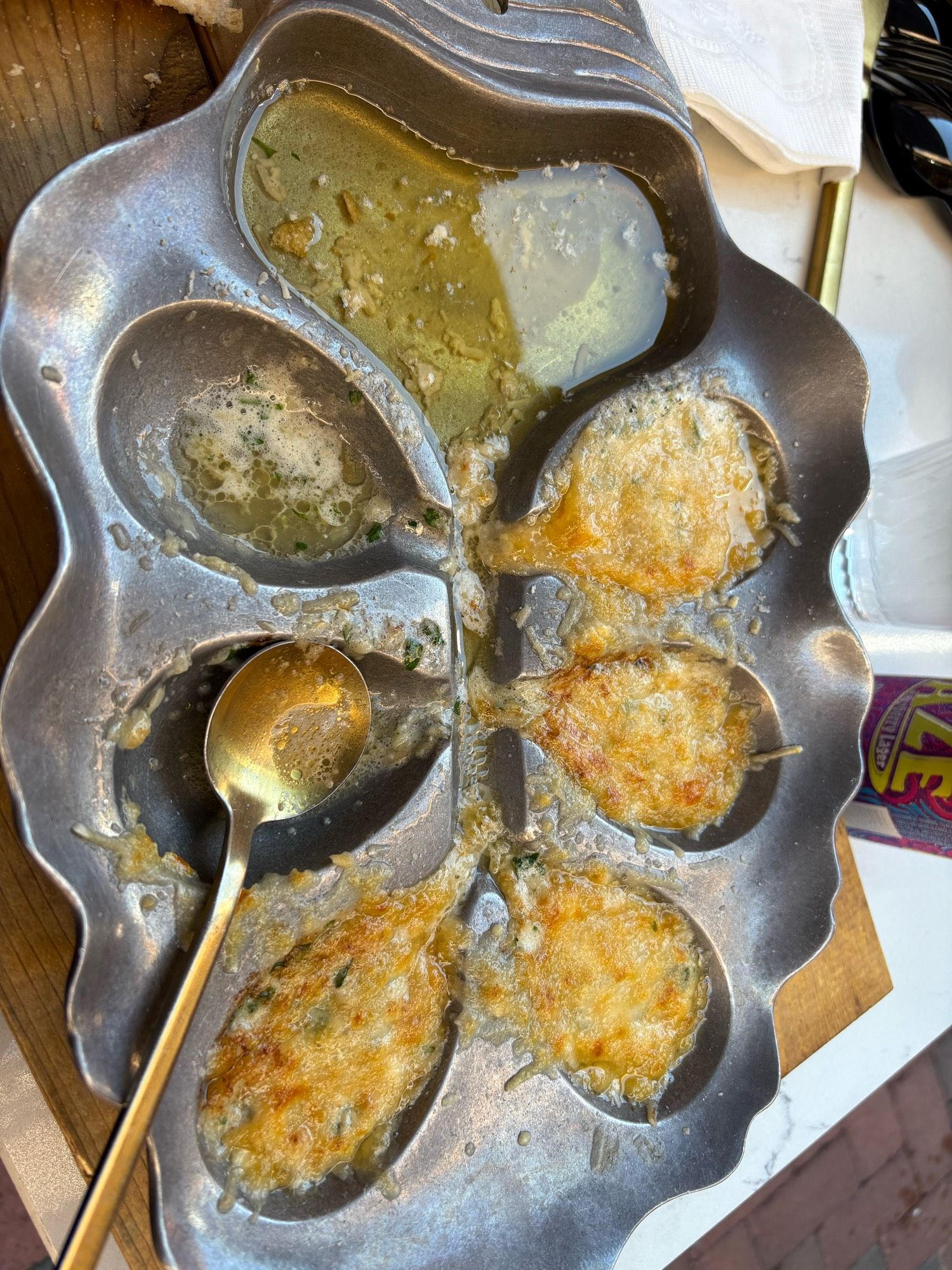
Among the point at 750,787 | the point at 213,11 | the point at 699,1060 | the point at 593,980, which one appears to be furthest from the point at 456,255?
the point at 699,1060

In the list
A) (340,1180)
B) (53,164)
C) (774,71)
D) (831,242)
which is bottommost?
(340,1180)

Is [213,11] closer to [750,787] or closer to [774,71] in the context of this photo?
[774,71]

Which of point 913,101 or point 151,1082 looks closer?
point 151,1082

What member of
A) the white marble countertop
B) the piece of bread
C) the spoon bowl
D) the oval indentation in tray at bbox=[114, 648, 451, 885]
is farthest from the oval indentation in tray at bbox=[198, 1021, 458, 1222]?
the piece of bread

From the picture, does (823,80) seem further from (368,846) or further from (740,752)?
(368,846)

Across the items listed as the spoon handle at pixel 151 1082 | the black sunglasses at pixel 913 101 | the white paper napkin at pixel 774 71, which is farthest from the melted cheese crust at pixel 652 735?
the black sunglasses at pixel 913 101

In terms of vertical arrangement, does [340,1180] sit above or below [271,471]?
below

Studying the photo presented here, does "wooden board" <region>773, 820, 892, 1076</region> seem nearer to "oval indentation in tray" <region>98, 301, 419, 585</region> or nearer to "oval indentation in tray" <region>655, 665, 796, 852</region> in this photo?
"oval indentation in tray" <region>655, 665, 796, 852</region>
